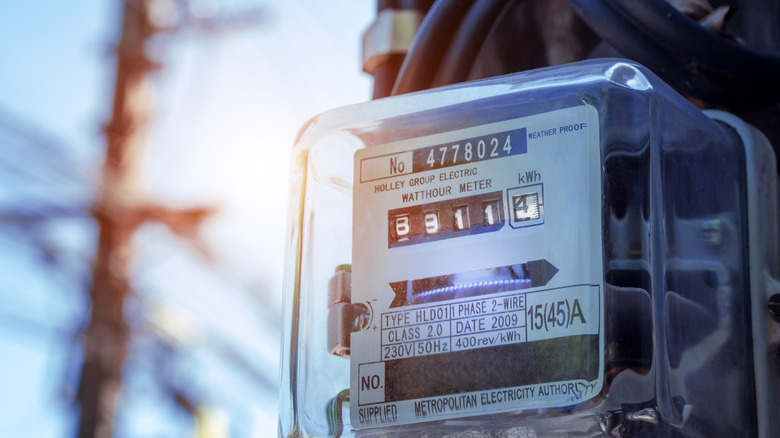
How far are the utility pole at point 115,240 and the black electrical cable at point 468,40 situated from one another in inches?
170

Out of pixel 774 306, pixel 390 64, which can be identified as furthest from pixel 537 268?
pixel 390 64

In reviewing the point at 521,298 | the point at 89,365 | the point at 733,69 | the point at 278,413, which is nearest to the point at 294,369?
the point at 278,413

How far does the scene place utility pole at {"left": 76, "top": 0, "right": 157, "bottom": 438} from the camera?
468cm

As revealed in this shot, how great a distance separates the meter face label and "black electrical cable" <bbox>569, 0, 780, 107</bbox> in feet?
0.31

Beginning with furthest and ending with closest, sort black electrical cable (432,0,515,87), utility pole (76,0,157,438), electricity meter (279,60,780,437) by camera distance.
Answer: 1. utility pole (76,0,157,438)
2. black electrical cable (432,0,515,87)
3. electricity meter (279,60,780,437)

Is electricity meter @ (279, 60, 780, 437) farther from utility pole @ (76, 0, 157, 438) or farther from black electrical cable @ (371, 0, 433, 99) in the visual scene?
utility pole @ (76, 0, 157, 438)

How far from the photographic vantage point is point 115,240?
4.83 m

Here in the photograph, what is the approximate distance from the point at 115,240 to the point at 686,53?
14.9 feet

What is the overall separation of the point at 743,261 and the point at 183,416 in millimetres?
4711

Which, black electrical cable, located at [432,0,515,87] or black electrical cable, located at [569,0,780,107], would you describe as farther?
black electrical cable, located at [432,0,515,87]

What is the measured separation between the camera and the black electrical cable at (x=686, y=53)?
534 mm

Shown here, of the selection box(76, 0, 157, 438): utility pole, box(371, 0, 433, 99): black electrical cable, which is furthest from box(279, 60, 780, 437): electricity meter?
box(76, 0, 157, 438): utility pole

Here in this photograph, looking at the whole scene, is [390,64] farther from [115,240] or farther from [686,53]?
[115,240]

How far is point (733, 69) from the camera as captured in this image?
54cm
